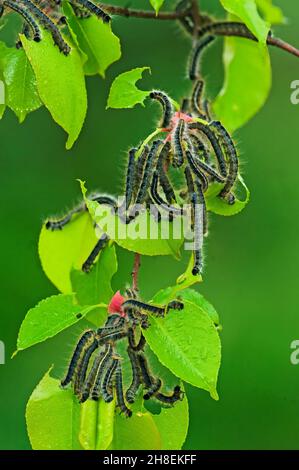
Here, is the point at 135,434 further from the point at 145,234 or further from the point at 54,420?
the point at 145,234

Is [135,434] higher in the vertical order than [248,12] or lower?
lower

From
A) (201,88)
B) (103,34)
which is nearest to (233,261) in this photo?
(201,88)

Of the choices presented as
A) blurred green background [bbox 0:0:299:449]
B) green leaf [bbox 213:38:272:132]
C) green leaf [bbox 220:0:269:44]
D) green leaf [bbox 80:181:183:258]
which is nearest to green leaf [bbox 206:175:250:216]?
green leaf [bbox 80:181:183:258]

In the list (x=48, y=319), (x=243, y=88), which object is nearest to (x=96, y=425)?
(x=48, y=319)

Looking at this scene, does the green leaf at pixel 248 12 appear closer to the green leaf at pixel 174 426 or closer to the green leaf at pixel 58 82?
the green leaf at pixel 58 82

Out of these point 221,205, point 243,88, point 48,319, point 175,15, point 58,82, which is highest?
point 175,15

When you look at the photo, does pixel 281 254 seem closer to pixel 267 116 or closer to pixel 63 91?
pixel 267 116

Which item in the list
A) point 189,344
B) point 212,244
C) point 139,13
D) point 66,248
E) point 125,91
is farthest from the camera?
point 212,244
